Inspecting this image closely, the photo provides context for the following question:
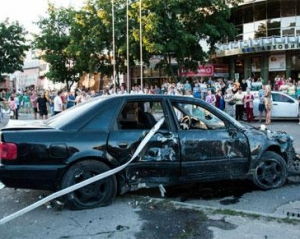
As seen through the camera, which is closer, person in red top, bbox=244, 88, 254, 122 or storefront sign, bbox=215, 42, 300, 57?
person in red top, bbox=244, 88, 254, 122

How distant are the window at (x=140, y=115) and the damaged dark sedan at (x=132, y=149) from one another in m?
0.01

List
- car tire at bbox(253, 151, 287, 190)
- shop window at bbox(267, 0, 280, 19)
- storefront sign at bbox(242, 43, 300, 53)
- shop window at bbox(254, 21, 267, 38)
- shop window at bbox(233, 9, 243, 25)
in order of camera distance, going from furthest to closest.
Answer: shop window at bbox(233, 9, 243, 25), shop window at bbox(254, 21, 267, 38), shop window at bbox(267, 0, 280, 19), storefront sign at bbox(242, 43, 300, 53), car tire at bbox(253, 151, 287, 190)

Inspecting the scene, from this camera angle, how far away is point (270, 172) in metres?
6.73

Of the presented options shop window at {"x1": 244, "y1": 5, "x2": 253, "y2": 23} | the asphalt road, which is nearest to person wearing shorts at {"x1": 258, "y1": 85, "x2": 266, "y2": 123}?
the asphalt road

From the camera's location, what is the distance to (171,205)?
580 cm

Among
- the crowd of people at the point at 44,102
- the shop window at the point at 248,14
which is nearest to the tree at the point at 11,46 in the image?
the crowd of people at the point at 44,102

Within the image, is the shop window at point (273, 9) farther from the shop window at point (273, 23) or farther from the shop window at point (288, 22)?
the shop window at point (288, 22)

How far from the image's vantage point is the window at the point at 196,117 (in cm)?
632

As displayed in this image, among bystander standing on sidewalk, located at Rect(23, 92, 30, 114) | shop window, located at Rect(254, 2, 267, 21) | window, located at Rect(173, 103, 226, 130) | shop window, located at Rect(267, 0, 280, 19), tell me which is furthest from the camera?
shop window, located at Rect(254, 2, 267, 21)

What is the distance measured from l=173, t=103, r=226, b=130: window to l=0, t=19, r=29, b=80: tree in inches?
1765

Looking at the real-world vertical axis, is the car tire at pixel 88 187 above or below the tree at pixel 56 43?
below

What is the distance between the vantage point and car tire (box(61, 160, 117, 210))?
5.63 m

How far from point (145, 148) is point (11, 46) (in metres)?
45.6

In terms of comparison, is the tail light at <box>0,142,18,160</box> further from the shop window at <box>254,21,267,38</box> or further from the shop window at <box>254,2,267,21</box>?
the shop window at <box>254,2,267,21</box>
